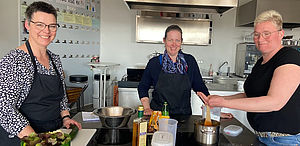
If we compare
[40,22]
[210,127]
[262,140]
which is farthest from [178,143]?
[40,22]

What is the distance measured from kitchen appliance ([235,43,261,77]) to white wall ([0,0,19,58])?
141 inches

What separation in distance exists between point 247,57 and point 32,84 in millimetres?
3660

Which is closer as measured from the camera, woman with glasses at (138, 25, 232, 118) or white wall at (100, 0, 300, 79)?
woman with glasses at (138, 25, 232, 118)

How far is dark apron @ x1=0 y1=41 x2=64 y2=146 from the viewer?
119cm

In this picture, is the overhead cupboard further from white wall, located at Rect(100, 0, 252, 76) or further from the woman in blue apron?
the woman in blue apron

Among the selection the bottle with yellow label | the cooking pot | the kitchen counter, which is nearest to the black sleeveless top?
the kitchen counter

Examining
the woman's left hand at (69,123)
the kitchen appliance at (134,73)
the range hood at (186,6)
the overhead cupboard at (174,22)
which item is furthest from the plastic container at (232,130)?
the overhead cupboard at (174,22)

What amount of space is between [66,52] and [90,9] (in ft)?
3.20

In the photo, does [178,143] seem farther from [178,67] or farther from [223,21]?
[223,21]

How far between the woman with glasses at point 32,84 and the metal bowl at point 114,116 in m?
0.21

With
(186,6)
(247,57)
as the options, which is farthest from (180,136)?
(247,57)

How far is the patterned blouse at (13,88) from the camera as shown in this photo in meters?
1.05

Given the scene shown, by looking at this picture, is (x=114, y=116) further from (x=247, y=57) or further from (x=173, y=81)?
(x=247, y=57)

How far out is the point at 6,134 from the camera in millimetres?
1159
